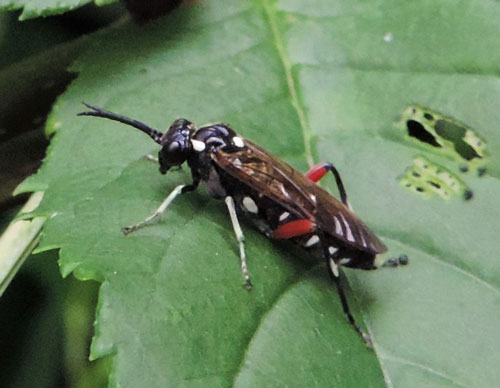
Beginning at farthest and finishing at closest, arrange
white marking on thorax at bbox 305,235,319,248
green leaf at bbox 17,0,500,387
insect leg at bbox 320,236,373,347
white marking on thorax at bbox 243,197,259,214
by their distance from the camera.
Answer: white marking on thorax at bbox 243,197,259,214 → white marking on thorax at bbox 305,235,319,248 → insect leg at bbox 320,236,373,347 → green leaf at bbox 17,0,500,387

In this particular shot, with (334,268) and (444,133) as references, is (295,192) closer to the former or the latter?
(334,268)

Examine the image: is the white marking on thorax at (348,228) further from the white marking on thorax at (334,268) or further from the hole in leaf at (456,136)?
the hole in leaf at (456,136)

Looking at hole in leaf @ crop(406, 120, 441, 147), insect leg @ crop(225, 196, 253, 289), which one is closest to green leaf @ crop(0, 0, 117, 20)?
insect leg @ crop(225, 196, 253, 289)

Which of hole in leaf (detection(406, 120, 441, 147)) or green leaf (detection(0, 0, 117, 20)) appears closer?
green leaf (detection(0, 0, 117, 20))

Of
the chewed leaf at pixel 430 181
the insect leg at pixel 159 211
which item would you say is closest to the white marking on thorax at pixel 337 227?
the chewed leaf at pixel 430 181

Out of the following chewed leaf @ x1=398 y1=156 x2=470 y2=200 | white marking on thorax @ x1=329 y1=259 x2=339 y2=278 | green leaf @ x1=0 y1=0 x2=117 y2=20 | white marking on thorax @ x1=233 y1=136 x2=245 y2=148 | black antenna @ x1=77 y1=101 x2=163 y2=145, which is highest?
green leaf @ x1=0 y1=0 x2=117 y2=20

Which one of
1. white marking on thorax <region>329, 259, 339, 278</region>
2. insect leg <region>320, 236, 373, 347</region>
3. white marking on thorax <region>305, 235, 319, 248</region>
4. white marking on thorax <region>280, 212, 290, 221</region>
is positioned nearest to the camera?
insect leg <region>320, 236, 373, 347</region>

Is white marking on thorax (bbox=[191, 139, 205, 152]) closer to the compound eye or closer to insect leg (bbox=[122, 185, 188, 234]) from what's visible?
the compound eye

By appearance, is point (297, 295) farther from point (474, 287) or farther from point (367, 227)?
point (474, 287)
